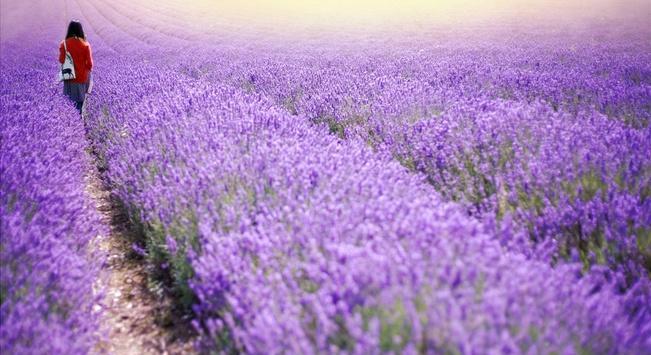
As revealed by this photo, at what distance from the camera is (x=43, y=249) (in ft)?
6.47

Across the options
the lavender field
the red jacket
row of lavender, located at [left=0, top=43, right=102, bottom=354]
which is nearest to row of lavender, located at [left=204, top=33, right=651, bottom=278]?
the lavender field

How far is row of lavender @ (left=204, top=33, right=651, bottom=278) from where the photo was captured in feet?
6.88

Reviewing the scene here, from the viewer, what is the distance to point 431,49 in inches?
420

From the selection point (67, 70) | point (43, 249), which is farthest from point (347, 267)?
point (67, 70)

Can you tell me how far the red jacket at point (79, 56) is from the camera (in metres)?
5.62

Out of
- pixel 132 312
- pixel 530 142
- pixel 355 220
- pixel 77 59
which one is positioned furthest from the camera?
pixel 77 59

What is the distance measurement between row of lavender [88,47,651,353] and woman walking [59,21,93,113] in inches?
136

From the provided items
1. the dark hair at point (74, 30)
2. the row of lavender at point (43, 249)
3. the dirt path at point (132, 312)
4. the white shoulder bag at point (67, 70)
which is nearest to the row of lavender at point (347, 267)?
the dirt path at point (132, 312)

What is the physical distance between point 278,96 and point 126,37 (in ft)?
A: 47.1

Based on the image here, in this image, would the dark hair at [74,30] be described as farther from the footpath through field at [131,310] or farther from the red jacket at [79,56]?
the footpath through field at [131,310]

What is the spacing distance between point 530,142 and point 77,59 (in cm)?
527

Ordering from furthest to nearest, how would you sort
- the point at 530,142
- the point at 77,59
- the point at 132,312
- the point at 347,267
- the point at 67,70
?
the point at 77,59 → the point at 67,70 → the point at 530,142 → the point at 132,312 → the point at 347,267

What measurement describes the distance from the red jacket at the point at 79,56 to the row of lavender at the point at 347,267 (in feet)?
11.3

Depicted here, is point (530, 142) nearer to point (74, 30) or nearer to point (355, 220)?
point (355, 220)
